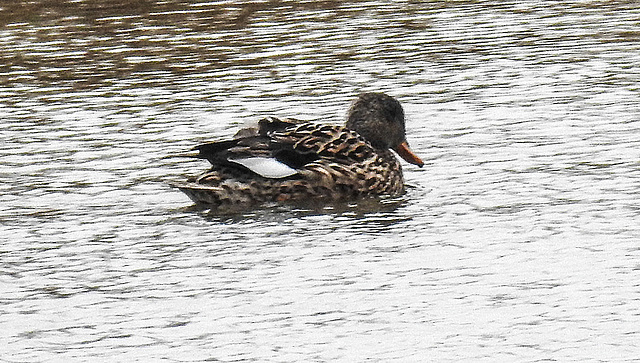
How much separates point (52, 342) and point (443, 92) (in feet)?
28.0

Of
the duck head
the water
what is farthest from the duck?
the duck head

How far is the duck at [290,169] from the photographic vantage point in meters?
11.1

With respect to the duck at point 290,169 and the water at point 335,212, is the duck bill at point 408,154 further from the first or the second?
the duck at point 290,169

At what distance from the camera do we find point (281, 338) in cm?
774

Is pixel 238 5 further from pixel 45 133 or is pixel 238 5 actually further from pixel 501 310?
pixel 501 310

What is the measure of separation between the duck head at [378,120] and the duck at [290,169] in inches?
14.5

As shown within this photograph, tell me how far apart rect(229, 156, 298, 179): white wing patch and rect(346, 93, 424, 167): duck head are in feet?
3.18

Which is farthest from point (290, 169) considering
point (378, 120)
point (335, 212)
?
point (378, 120)

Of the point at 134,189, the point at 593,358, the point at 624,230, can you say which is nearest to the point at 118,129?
the point at 134,189

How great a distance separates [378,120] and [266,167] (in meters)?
1.21

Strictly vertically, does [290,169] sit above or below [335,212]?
above

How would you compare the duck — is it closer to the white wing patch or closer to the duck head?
the white wing patch

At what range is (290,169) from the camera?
36.7 ft

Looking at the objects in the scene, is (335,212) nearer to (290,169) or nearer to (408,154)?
(290,169)
